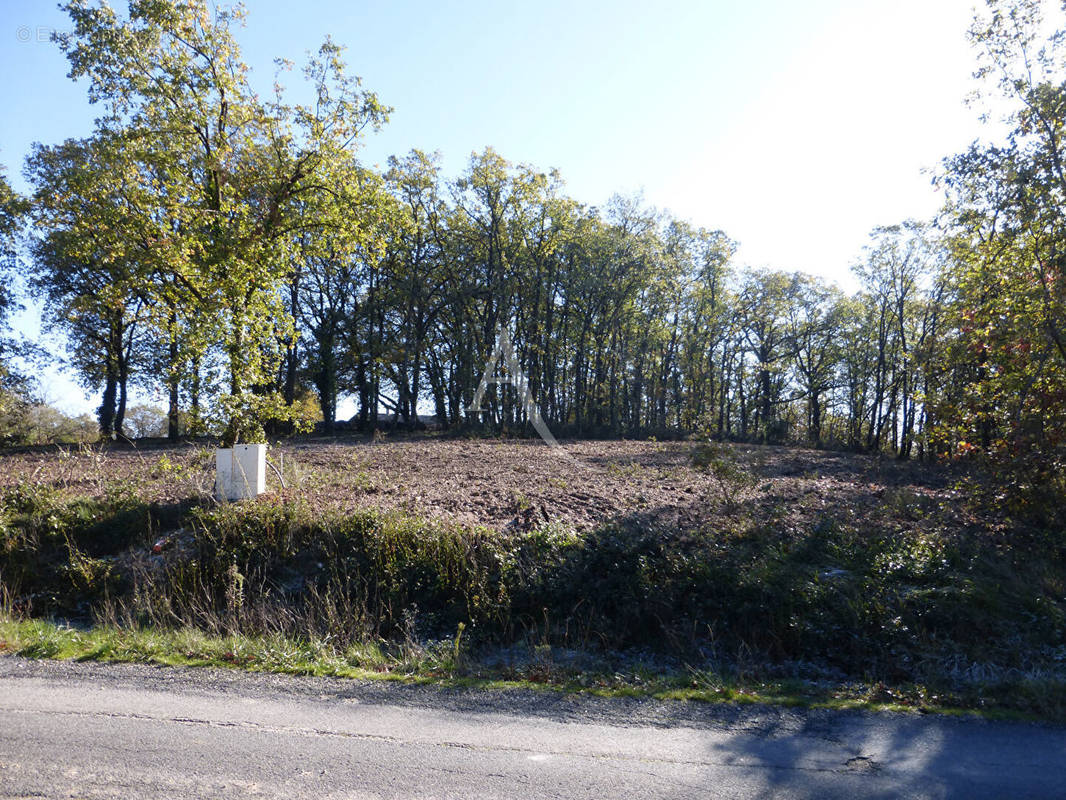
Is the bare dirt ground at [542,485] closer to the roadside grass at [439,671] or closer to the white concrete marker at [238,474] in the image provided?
the white concrete marker at [238,474]

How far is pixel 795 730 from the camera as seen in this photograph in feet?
15.5

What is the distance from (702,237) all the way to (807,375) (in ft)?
42.8

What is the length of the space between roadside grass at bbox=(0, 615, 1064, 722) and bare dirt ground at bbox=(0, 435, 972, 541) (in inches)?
123

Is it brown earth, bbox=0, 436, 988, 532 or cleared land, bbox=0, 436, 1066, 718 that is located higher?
brown earth, bbox=0, 436, 988, 532

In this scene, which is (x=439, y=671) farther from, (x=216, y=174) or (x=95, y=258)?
(x=95, y=258)

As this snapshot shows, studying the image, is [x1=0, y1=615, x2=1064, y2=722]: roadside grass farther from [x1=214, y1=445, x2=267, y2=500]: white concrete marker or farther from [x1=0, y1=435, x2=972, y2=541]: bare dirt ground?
[x1=214, y1=445, x2=267, y2=500]: white concrete marker

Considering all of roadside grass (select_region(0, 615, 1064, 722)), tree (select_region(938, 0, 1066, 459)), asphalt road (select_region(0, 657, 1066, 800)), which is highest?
tree (select_region(938, 0, 1066, 459))

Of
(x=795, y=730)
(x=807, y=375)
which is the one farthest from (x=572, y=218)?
(x=795, y=730)

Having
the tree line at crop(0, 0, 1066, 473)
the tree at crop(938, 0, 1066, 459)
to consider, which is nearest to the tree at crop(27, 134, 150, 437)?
the tree line at crop(0, 0, 1066, 473)

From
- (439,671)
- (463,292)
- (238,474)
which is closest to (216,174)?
(238,474)

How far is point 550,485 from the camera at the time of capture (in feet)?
40.1

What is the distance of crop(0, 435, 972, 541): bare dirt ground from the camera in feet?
32.6

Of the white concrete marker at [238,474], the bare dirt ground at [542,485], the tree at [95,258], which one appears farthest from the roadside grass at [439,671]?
the tree at [95,258]

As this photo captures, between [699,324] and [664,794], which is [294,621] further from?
[699,324]
